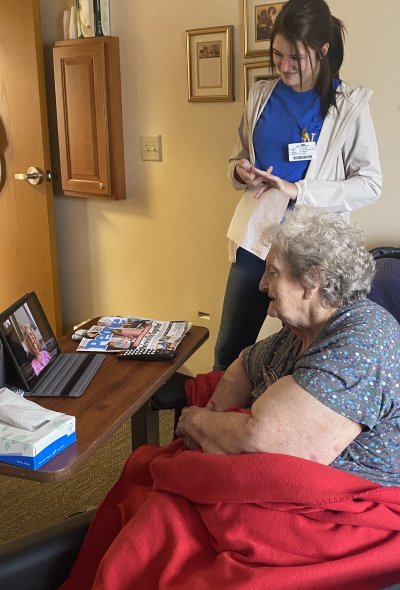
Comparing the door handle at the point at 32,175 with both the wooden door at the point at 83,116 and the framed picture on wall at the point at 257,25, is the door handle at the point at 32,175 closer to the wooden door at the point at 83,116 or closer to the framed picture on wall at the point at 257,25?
the wooden door at the point at 83,116

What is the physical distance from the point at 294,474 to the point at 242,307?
1090 mm

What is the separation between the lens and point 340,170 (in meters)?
2.07

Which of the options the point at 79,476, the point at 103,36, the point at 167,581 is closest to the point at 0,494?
the point at 79,476

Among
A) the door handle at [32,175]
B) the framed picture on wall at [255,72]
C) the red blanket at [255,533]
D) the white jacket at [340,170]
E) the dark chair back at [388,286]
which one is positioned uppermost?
the framed picture on wall at [255,72]

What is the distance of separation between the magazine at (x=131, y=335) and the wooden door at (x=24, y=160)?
147cm

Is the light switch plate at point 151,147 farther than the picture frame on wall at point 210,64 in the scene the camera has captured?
Yes

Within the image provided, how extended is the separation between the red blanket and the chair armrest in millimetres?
35

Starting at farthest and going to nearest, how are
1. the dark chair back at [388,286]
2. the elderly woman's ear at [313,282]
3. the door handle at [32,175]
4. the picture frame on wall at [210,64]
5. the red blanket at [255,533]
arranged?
the door handle at [32,175]
the picture frame on wall at [210,64]
the dark chair back at [388,286]
the elderly woman's ear at [313,282]
the red blanket at [255,533]

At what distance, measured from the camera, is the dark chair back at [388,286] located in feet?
5.54

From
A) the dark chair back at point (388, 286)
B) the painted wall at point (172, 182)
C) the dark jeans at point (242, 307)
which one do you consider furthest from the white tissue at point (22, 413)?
the painted wall at point (172, 182)

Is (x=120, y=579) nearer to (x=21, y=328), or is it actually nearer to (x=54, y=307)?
(x=21, y=328)

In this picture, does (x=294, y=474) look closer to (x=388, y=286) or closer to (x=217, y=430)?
(x=217, y=430)

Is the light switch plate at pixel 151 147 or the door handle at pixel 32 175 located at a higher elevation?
the light switch plate at pixel 151 147

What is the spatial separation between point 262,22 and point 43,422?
6.18 ft
